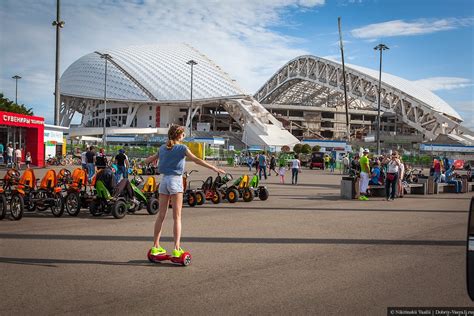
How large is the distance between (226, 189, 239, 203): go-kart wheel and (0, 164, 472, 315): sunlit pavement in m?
2.94

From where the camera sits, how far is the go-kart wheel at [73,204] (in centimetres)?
988

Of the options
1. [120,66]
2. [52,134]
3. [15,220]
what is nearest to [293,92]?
[120,66]

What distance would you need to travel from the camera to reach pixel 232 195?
1307cm

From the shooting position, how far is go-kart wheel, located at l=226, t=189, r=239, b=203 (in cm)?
1301

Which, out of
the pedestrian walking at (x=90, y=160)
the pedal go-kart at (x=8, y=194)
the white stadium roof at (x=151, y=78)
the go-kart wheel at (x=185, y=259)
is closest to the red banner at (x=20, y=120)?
the pedestrian walking at (x=90, y=160)

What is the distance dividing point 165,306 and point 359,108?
107600 mm

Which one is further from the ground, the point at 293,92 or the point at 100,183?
the point at 293,92

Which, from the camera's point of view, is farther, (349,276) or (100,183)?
(100,183)

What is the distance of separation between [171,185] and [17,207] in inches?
200

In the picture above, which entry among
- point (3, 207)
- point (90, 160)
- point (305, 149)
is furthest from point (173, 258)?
point (305, 149)

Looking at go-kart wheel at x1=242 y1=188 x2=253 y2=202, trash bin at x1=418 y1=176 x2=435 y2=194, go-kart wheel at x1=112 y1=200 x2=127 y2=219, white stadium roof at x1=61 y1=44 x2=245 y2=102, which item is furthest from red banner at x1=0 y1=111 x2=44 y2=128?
white stadium roof at x1=61 y1=44 x2=245 y2=102

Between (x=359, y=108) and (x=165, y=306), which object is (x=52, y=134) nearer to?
(x=165, y=306)

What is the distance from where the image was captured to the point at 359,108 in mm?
106750

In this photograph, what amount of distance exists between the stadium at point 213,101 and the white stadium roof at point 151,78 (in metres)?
0.19
